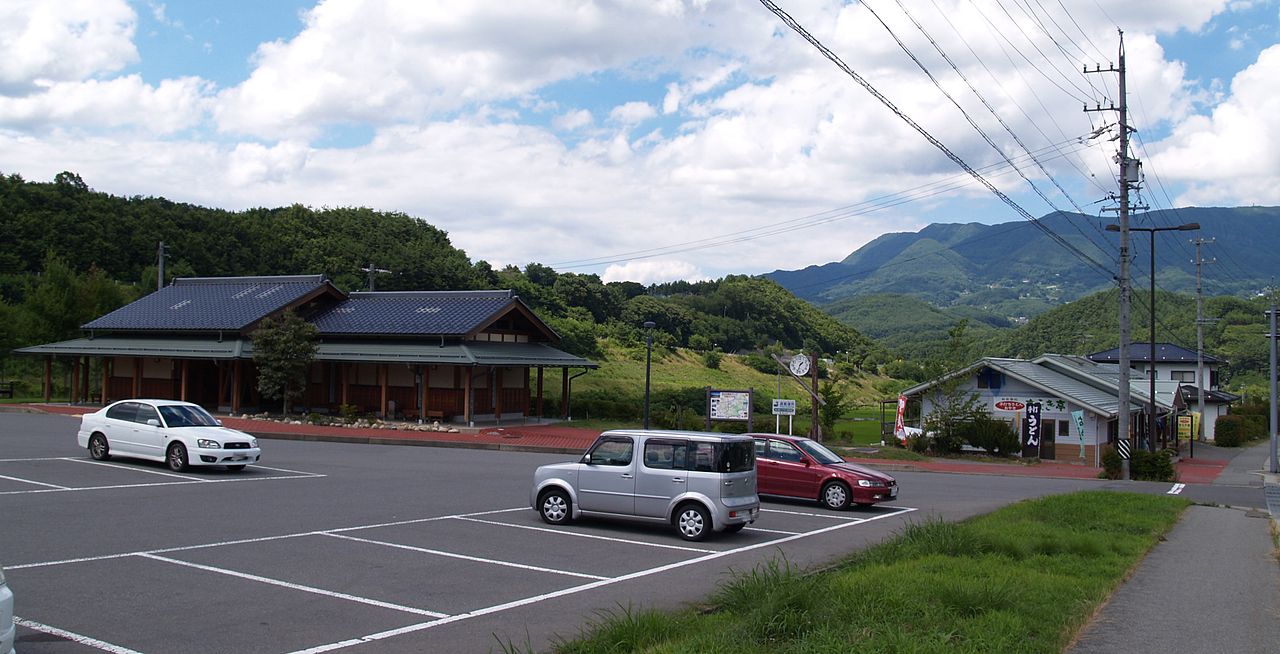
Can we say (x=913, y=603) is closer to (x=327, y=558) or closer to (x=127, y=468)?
(x=327, y=558)

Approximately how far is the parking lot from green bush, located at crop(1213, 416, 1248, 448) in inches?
1971

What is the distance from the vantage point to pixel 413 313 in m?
39.8

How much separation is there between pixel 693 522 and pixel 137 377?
36.6 meters

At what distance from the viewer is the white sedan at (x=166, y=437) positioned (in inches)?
754

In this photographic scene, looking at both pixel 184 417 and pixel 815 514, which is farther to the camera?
pixel 184 417

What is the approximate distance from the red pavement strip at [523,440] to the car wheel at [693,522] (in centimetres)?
1688

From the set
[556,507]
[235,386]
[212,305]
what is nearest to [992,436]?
[556,507]

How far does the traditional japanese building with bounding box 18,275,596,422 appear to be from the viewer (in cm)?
3741

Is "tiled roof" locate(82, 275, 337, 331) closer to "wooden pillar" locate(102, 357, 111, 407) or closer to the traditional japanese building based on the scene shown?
the traditional japanese building

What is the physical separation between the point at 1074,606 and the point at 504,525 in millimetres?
8257

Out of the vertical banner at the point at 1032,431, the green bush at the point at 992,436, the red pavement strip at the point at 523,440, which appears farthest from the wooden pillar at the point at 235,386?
the vertical banner at the point at 1032,431

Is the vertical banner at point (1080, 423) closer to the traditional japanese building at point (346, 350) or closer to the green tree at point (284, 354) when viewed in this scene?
the traditional japanese building at point (346, 350)

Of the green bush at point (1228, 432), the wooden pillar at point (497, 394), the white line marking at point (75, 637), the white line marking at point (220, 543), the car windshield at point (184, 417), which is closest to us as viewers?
the white line marking at point (75, 637)

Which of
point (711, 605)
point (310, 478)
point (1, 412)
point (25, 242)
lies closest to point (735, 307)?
point (25, 242)
